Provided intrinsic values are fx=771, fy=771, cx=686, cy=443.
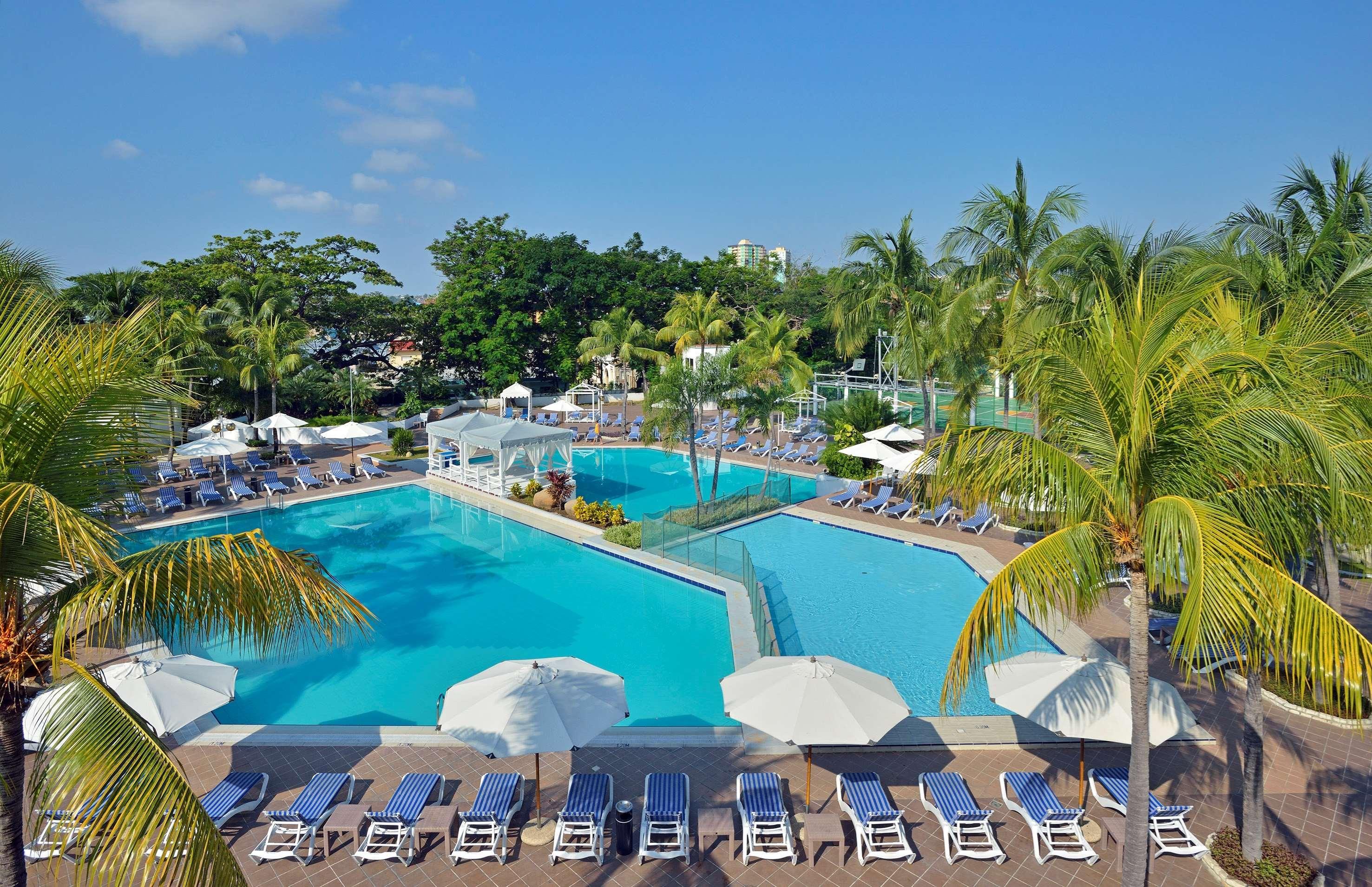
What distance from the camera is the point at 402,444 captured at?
26.7 metres

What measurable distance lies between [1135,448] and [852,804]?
13.7ft

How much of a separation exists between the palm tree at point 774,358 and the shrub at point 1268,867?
1516 centimetres

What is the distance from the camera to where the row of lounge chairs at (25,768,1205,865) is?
683 cm

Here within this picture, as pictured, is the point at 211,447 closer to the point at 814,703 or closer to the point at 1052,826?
the point at 814,703

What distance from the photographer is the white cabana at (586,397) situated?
36094 millimetres

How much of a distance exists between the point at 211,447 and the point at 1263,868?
23.3 m

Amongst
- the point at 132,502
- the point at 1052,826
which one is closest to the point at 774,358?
the point at 1052,826

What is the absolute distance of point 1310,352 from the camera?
6.32 meters

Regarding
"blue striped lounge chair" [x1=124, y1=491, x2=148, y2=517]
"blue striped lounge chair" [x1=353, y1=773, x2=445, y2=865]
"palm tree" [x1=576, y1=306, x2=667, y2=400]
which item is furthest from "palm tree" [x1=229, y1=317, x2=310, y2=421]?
"blue striped lounge chair" [x1=124, y1=491, x2=148, y2=517]

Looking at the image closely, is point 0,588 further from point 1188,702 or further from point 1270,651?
point 1188,702

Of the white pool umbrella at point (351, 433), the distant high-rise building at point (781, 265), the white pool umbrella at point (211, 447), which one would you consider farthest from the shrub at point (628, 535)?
the distant high-rise building at point (781, 265)

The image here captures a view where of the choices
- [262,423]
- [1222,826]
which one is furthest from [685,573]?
[262,423]

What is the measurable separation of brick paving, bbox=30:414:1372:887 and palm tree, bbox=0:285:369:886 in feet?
11.8

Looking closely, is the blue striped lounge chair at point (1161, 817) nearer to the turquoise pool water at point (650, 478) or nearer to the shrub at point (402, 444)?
the turquoise pool water at point (650, 478)
